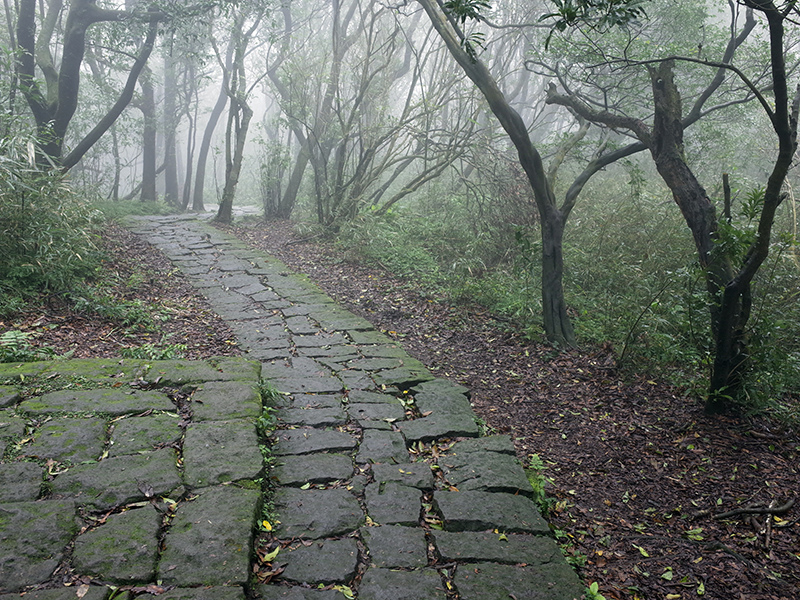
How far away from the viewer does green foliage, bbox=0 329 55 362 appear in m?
3.59

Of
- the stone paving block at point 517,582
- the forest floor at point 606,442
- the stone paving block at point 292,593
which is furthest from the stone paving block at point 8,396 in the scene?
the stone paving block at point 517,582

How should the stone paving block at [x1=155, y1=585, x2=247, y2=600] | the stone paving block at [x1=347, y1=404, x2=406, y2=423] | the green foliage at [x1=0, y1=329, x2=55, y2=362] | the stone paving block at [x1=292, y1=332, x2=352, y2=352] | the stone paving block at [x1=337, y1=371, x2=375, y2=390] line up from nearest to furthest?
the stone paving block at [x1=155, y1=585, x2=247, y2=600] < the stone paving block at [x1=347, y1=404, x2=406, y2=423] < the green foliage at [x1=0, y1=329, x2=55, y2=362] < the stone paving block at [x1=337, y1=371, x2=375, y2=390] < the stone paving block at [x1=292, y1=332, x2=352, y2=352]

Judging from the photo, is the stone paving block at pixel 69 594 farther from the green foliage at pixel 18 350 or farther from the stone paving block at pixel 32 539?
the green foliage at pixel 18 350

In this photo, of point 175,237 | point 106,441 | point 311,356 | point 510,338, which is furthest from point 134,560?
point 175,237

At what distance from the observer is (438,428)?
3.40 meters

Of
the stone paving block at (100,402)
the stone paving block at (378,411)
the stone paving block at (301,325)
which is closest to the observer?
the stone paving block at (100,402)

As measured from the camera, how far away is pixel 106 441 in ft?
8.61

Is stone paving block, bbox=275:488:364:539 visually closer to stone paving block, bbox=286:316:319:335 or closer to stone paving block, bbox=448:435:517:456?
stone paving block, bbox=448:435:517:456

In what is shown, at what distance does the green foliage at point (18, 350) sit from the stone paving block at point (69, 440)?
1193mm

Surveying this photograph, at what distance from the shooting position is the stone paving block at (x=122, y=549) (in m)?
1.85

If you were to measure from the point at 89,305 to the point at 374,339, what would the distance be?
8.11ft

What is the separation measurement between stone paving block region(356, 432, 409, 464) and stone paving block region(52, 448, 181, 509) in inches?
38.8

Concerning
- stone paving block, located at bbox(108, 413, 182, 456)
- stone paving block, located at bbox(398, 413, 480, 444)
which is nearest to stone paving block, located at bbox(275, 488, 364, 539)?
stone paving block, located at bbox(108, 413, 182, 456)

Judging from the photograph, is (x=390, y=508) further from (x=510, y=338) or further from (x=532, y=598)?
(x=510, y=338)
